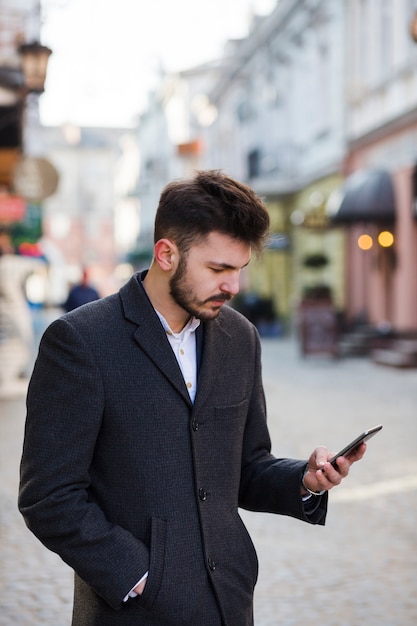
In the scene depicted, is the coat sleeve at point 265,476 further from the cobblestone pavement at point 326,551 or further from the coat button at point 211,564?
the cobblestone pavement at point 326,551

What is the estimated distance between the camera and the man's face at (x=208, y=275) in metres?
2.34

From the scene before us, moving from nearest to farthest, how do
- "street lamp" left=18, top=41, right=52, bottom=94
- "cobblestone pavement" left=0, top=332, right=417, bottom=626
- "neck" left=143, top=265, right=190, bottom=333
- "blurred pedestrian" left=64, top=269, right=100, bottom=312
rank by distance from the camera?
"neck" left=143, top=265, right=190, bottom=333 < "cobblestone pavement" left=0, top=332, right=417, bottom=626 < "street lamp" left=18, top=41, right=52, bottom=94 < "blurred pedestrian" left=64, top=269, right=100, bottom=312

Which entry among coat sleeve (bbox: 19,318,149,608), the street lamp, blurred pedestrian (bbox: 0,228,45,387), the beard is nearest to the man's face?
the beard

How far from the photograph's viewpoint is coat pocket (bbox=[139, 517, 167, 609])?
2260 mm

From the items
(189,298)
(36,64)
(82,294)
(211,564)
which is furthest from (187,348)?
(82,294)

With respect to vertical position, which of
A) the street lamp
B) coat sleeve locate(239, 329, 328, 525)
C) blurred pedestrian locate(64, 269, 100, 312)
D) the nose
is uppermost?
the street lamp

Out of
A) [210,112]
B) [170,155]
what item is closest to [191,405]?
[210,112]

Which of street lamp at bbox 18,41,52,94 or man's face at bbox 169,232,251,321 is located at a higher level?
street lamp at bbox 18,41,52,94

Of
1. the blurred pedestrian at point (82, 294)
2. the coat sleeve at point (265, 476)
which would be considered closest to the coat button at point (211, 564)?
the coat sleeve at point (265, 476)

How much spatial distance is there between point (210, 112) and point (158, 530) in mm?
46343

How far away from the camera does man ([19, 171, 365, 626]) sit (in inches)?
89.0

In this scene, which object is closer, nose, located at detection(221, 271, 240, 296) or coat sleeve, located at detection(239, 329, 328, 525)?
nose, located at detection(221, 271, 240, 296)

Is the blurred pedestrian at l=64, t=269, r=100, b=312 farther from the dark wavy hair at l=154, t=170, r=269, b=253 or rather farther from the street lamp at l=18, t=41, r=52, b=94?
the dark wavy hair at l=154, t=170, r=269, b=253

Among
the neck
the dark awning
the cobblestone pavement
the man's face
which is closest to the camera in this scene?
the man's face
